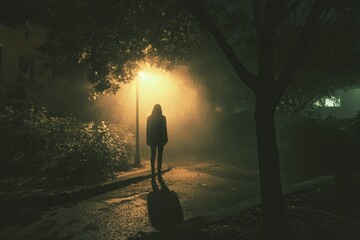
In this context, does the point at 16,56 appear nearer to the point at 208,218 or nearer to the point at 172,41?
the point at 172,41

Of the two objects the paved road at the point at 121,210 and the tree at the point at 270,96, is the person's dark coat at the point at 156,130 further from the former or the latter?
the tree at the point at 270,96

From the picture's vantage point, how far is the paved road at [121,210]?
16.7 ft

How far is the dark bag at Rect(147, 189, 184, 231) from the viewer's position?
5.36 m

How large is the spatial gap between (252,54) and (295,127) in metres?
6.27

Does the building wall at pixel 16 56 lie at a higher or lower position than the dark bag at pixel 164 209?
higher

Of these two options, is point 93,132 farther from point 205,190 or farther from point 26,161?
point 205,190

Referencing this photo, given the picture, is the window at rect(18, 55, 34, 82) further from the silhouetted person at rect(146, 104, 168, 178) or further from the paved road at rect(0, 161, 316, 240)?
the paved road at rect(0, 161, 316, 240)

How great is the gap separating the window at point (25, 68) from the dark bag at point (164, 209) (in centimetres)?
1636

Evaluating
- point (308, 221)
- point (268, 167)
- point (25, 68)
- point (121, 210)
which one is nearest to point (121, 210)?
point (121, 210)

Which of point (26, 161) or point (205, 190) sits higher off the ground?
point (26, 161)

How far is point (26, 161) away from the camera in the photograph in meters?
9.77

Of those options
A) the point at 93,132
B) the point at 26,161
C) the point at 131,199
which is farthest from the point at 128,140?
the point at 131,199

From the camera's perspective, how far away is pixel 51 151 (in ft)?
33.5

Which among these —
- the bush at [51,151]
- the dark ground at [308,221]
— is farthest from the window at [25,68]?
the dark ground at [308,221]
